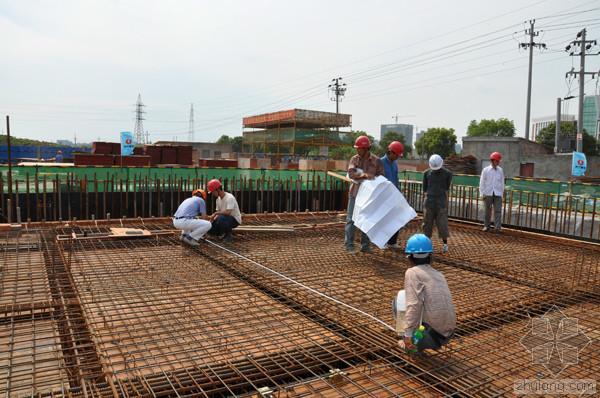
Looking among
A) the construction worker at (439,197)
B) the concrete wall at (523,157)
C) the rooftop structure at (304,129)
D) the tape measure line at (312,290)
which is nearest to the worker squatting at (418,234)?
the construction worker at (439,197)

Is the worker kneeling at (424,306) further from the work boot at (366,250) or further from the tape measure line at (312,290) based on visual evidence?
the work boot at (366,250)

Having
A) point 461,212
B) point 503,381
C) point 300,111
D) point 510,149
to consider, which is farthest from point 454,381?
point 300,111

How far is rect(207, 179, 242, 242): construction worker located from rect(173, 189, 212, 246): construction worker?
0.76 ft

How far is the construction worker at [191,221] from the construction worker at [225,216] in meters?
0.23

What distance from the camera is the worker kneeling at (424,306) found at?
2.68 m

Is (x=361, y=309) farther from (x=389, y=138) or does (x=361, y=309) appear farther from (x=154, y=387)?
(x=389, y=138)

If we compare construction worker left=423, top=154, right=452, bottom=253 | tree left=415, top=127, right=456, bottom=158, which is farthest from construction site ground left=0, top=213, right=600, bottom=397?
tree left=415, top=127, right=456, bottom=158

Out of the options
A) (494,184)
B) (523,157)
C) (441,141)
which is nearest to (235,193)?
(494,184)

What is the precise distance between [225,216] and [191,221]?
51cm

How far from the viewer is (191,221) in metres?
6.10

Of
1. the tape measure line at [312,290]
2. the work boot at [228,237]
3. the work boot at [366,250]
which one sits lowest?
the tape measure line at [312,290]

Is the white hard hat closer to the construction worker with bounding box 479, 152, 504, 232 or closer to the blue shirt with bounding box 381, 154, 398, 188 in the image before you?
the blue shirt with bounding box 381, 154, 398, 188

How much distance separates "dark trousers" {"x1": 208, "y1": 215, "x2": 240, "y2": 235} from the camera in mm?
6426

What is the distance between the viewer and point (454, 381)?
A: 2623mm
